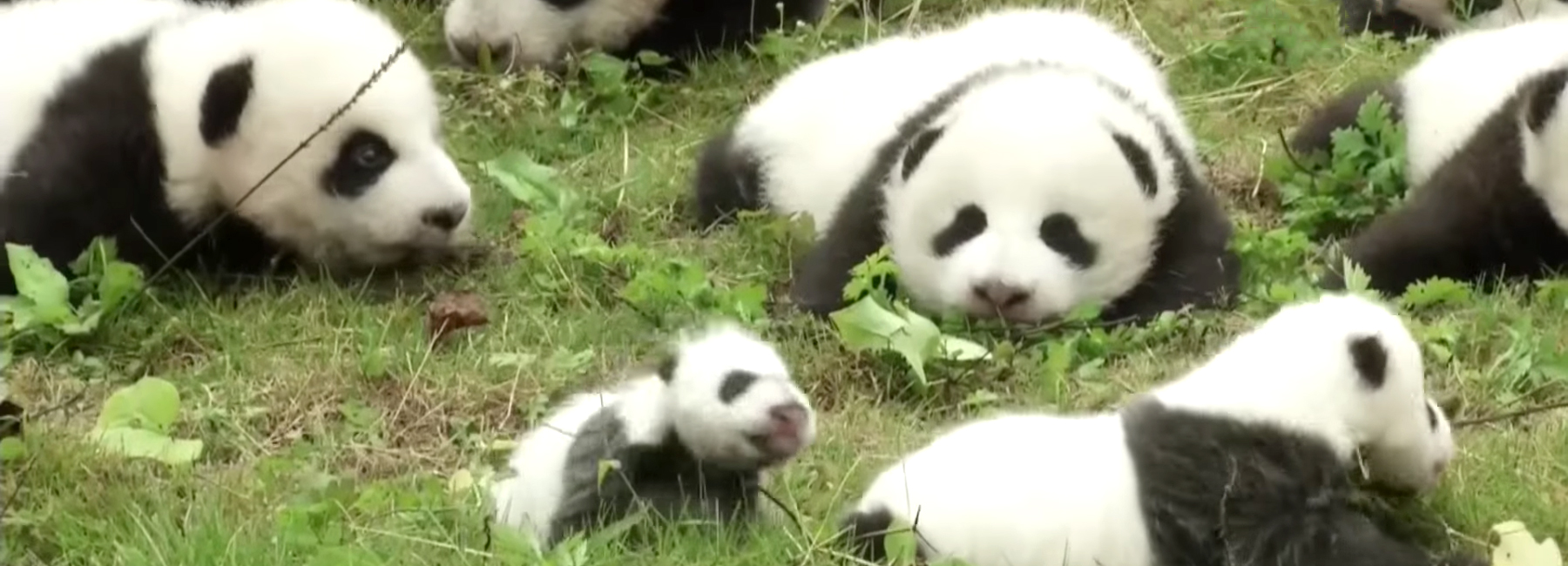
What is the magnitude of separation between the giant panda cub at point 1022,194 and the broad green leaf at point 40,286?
192 centimetres

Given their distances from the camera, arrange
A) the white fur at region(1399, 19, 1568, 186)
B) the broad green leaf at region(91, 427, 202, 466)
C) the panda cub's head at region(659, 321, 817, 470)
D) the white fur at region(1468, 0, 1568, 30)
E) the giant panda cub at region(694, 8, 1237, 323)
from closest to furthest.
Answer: the panda cub's head at region(659, 321, 817, 470) → the broad green leaf at region(91, 427, 202, 466) → the giant panda cub at region(694, 8, 1237, 323) → the white fur at region(1399, 19, 1568, 186) → the white fur at region(1468, 0, 1568, 30)

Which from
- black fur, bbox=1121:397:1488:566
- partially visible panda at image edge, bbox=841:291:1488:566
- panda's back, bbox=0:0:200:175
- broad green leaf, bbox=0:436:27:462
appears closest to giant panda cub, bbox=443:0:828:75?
panda's back, bbox=0:0:200:175

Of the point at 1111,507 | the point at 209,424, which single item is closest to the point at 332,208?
the point at 209,424

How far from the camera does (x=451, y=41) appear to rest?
26.4 ft

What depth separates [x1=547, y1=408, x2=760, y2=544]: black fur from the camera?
395 cm

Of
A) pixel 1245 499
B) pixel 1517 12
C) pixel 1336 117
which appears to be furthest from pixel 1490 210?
pixel 1245 499

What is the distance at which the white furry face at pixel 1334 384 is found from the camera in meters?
3.72

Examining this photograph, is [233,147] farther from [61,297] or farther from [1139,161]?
[1139,161]

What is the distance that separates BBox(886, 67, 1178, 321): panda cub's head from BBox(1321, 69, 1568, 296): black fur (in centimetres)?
60

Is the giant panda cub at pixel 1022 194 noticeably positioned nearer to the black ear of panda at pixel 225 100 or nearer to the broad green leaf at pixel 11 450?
Result: the black ear of panda at pixel 225 100

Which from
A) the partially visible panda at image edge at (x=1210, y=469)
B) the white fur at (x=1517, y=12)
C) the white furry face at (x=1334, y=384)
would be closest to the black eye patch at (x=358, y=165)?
the partially visible panda at image edge at (x=1210, y=469)

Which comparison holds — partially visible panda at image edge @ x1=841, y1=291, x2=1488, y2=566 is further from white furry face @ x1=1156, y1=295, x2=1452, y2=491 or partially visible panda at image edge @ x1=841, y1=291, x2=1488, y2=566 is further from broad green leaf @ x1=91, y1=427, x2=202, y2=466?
broad green leaf @ x1=91, y1=427, x2=202, y2=466

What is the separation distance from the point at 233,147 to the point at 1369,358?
10.7ft

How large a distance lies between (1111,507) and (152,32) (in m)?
3.57
